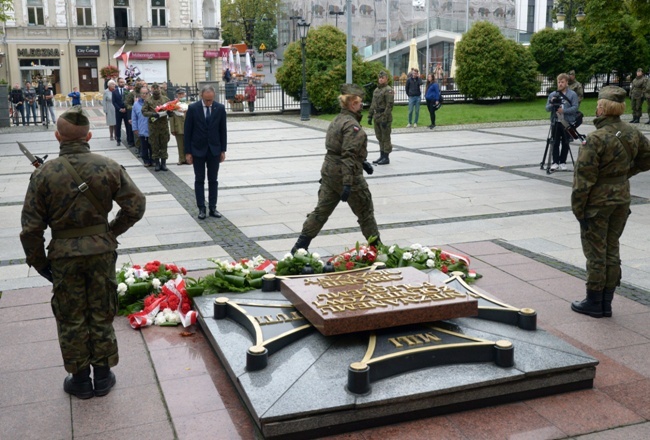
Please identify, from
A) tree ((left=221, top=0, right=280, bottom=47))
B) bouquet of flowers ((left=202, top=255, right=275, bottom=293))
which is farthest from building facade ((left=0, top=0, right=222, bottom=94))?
bouquet of flowers ((left=202, top=255, right=275, bottom=293))

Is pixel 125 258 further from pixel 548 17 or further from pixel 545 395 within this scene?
pixel 548 17

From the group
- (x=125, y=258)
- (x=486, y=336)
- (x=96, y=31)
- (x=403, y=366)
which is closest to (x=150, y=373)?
(x=403, y=366)

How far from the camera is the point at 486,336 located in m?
5.14

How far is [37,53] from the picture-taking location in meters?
49.3

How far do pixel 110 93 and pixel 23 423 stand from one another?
57.0 ft

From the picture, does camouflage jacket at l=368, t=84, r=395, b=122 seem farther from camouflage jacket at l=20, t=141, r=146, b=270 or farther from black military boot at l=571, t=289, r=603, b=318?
camouflage jacket at l=20, t=141, r=146, b=270

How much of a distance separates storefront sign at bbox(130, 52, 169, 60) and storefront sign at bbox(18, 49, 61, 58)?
17.6ft

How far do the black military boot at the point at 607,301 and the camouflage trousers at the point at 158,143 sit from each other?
36.0ft

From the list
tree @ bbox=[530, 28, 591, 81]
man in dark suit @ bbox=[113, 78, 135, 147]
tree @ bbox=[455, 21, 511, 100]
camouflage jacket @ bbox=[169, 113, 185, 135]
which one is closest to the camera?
camouflage jacket @ bbox=[169, 113, 185, 135]

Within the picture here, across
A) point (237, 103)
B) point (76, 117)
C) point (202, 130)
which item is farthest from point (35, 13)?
point (76, 117)

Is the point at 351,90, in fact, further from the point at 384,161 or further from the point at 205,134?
the point at 384,161

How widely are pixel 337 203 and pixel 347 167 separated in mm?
526

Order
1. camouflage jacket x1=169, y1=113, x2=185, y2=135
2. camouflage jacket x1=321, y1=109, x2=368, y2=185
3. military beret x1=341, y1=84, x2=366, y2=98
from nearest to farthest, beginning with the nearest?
camouflage jacket x1=321, y1=109, x2=368, y2=185 < military beret x1=341, y1=84, x2=366, y2=98 < camouflage jacket x1=169, y1=113, x2=185, y2=135

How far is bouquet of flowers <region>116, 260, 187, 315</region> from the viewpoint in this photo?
6.39m
